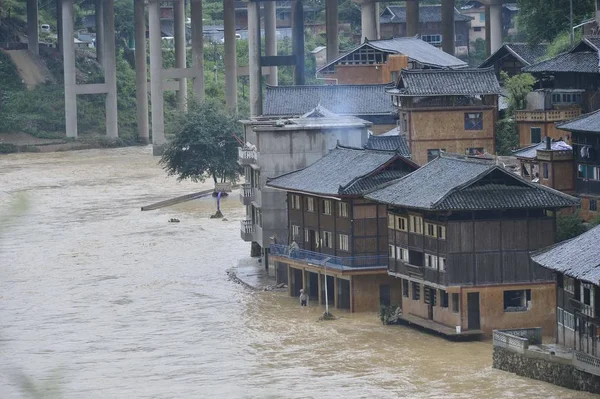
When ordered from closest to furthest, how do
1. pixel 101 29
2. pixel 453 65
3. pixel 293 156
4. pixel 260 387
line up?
pixel 260 387, pixel 293 156, pixel 453 65, pixel 101 29

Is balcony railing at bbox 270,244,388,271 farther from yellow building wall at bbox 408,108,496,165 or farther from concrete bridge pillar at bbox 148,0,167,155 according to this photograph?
concrete bridge pillar at bbox 148,0,167,155

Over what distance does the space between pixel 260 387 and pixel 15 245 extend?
29.8 m

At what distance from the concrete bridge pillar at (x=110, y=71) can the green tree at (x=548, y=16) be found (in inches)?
1789

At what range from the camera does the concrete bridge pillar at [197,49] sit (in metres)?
98.7

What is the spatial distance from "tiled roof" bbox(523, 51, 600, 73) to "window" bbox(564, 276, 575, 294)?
61.2 feet

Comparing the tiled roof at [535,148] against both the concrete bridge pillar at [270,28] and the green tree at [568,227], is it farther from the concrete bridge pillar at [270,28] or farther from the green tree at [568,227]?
the concrete bridge pillar at [270,28]

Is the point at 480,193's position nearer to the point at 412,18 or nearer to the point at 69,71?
the point at 412,18

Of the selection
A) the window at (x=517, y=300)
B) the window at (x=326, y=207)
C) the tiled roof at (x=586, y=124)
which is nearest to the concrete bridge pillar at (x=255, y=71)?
the window at (x=326, y=207)

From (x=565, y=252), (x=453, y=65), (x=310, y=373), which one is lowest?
(x=310, y=373)

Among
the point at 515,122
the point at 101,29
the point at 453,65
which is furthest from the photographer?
the point at 101,29

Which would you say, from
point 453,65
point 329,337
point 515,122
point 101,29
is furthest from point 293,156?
point 101,29

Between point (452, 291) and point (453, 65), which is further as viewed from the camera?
point (453, 65)

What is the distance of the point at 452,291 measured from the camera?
3603 centimetres

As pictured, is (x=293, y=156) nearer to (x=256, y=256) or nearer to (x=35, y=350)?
(x=256, y=256)
